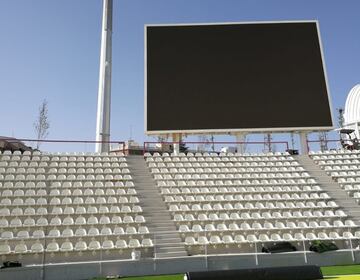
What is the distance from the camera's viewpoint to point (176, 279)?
9219mm

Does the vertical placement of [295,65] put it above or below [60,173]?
above

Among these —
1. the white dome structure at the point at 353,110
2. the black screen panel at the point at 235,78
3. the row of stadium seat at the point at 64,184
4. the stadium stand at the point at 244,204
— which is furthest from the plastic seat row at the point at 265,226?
the white dome structure at the point at 353,110

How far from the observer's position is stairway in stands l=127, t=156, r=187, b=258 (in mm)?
11109

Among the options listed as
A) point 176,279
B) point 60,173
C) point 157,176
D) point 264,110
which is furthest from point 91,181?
point 264,110

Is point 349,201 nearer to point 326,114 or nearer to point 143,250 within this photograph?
point 326,114

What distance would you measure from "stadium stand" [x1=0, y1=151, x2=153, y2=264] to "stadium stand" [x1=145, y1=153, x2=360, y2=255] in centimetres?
167

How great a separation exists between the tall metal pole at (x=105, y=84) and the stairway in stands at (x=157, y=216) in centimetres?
327

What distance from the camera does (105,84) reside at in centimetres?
1956

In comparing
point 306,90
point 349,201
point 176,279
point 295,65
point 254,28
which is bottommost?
point 176,279

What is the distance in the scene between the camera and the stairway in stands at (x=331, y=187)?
1376 cm

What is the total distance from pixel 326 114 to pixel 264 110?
3192 millimetres

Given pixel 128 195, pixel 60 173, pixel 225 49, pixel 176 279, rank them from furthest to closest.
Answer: pixel 225 49, pixel 60 173, pixel 128 195, pixel 176 279

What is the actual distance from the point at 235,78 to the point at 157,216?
886 centimetres

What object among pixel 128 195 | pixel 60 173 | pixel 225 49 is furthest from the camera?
pixel 225 49
